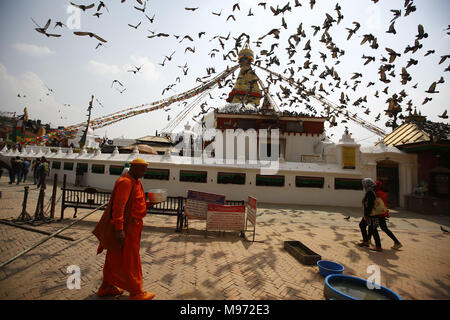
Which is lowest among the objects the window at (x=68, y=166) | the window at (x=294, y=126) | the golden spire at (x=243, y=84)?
the window at (x=68, y=166)

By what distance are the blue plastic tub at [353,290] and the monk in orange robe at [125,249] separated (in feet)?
9.22

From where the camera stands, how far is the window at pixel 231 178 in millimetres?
13148

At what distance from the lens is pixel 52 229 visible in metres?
6.07

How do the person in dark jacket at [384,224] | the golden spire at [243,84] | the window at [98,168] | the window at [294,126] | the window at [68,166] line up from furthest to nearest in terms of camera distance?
the golden spire at [243,84] < the window at [294,126] < the window at [68,166] < the window at [98,168] < the person in dark jacket at [384,224]

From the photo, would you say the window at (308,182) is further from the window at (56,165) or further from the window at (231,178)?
the window at (56,165)

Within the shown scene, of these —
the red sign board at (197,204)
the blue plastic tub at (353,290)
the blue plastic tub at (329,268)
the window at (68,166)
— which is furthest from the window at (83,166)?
the blue plastic tub at (353,290)

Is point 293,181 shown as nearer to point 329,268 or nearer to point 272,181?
point 272,181

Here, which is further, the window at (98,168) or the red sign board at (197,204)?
the window at (98,168)

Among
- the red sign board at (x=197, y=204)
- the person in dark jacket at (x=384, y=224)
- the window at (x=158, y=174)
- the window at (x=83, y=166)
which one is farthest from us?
the window at (x=83, y=166)

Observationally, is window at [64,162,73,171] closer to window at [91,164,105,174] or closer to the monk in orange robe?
window at [91,164,105,174]

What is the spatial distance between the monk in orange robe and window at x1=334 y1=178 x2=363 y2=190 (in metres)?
13.1
